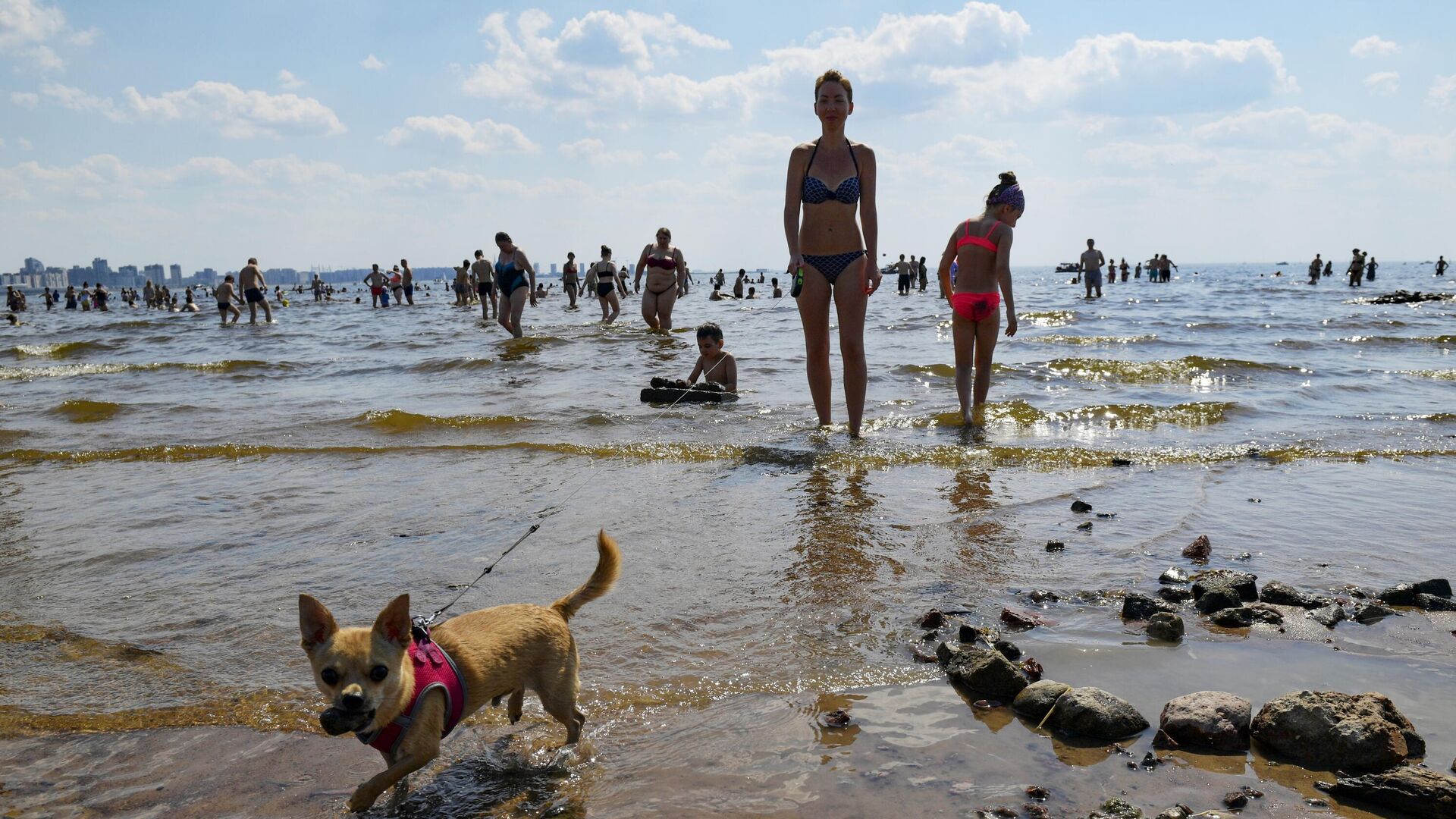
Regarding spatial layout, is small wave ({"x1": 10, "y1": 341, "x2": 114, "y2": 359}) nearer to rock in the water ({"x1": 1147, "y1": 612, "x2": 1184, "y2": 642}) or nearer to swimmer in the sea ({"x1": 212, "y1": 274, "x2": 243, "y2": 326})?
swimmer in the sea ({"x1": 212, "y1": 274, "x2": 243, "y2": 326})

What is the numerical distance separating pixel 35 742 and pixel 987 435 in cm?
691

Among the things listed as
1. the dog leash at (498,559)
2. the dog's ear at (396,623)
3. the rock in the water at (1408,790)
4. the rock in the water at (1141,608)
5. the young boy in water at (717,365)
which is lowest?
the rock in the water at (1408,790)

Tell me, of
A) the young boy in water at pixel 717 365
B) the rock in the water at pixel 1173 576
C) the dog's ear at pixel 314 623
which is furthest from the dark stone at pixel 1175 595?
the young boy in water at pixel 717 365

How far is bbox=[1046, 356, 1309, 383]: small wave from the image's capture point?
12.5 meters

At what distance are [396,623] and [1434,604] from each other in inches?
159

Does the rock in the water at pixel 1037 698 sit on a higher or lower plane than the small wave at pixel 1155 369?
lower

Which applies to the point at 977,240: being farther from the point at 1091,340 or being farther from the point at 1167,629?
the point at 1091,340

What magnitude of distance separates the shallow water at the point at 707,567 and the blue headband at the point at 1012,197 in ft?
6.73

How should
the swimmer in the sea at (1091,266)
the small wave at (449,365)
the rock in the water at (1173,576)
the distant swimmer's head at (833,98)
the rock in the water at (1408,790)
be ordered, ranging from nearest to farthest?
1. the rock in the water at (1408,790)
2. the rock in the water at (1173,576)
3. the distant swimmer's head at (833,98)
4. the small wave at (449,365)
5. the swimmer in the sea at (1091,266)

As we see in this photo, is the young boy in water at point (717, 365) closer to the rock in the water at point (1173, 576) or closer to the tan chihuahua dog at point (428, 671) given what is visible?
the rock in the water at point (1173, 576)

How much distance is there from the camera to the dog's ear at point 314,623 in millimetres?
2395

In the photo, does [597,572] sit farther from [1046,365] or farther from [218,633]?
[1046,365]

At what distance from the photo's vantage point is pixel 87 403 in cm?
1106

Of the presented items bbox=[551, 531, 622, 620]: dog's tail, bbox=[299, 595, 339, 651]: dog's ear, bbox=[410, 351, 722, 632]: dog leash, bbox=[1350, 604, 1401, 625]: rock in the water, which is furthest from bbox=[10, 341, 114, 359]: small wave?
bbox=[1350, 604, 1401, 625]: rock in the water
